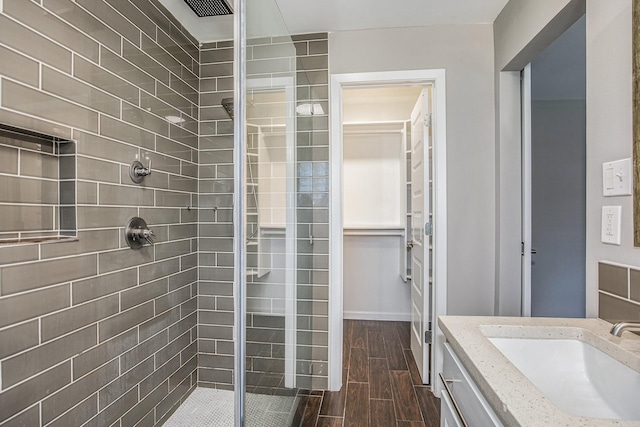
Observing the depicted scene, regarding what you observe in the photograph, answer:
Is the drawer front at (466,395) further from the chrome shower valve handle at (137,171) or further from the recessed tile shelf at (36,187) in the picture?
the chrome shower valve handle at (137,171)

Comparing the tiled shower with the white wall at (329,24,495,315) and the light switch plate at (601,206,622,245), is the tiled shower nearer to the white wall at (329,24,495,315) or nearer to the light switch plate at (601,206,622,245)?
the white wall at (329,24,495,315)

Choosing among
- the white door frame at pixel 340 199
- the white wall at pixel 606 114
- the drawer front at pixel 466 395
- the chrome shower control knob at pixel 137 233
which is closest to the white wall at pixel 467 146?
the white door frame at pixel 340 199

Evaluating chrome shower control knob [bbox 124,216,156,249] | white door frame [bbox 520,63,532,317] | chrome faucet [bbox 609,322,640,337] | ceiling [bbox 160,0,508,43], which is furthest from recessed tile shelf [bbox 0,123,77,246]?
white door frame [bbox 520,63,532,317]

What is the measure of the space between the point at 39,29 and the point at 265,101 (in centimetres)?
82

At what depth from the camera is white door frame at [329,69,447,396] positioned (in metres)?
2.01

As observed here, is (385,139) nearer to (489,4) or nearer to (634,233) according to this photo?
(489,4)

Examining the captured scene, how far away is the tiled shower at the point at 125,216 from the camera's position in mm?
1049

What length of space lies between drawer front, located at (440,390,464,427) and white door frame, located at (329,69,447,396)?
0.92 meters

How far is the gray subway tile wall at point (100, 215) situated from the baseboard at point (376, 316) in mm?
1843

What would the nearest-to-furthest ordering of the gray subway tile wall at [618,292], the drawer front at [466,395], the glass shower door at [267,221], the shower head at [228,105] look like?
the drawer front at [466,395] → the gray subway tile wall at [618,292] → the glass shower door at [267,221] → the shower head at [228,105]

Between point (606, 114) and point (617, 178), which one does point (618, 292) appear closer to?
point (617, 178)

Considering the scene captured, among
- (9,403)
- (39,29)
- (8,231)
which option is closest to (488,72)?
(39,29)

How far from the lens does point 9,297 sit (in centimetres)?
99

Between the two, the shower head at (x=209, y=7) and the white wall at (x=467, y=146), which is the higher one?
the shower head at (x=209, y=7)
